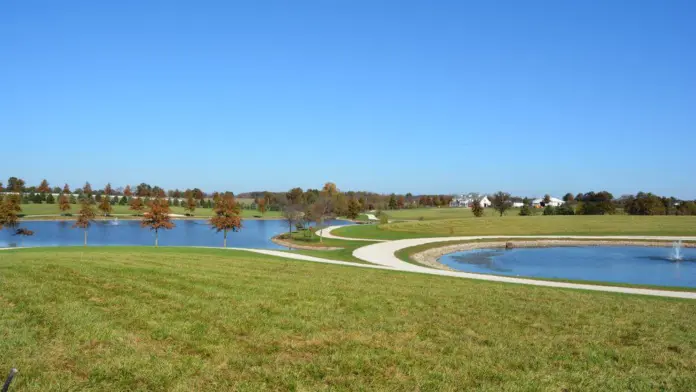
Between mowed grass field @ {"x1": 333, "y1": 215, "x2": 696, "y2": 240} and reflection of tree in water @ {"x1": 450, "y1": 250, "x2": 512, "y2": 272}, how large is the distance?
10.7 metres

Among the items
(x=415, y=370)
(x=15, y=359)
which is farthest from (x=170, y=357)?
(x=415, y=370)

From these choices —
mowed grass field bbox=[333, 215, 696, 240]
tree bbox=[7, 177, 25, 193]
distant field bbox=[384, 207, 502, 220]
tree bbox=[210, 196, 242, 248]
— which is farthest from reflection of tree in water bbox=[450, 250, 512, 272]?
tree bbox=[7, 177, 25, 193]

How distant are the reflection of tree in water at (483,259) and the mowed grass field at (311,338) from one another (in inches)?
748

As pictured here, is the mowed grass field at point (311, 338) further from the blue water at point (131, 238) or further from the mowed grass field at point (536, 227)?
the mowed grass field at point (536, 227)

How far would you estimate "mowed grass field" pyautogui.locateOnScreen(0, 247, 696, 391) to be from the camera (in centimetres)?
542

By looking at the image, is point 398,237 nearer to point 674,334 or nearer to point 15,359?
point 674,334

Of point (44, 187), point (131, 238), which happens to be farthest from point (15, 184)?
point (131, 238)

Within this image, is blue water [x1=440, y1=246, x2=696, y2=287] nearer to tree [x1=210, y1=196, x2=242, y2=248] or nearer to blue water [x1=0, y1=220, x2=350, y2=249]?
blue water [x1=0, y1=220, x2=350, y2=249]

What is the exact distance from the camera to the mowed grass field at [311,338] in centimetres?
542

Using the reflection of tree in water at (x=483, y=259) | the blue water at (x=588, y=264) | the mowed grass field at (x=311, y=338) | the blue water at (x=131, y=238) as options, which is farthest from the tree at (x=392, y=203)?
the mowed grass field at (x=311, y=338)

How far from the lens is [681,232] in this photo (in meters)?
53.6

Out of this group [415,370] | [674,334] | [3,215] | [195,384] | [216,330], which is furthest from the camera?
[3,215]

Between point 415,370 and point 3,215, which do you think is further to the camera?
point 3,215

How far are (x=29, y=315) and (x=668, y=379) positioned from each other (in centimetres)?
844
